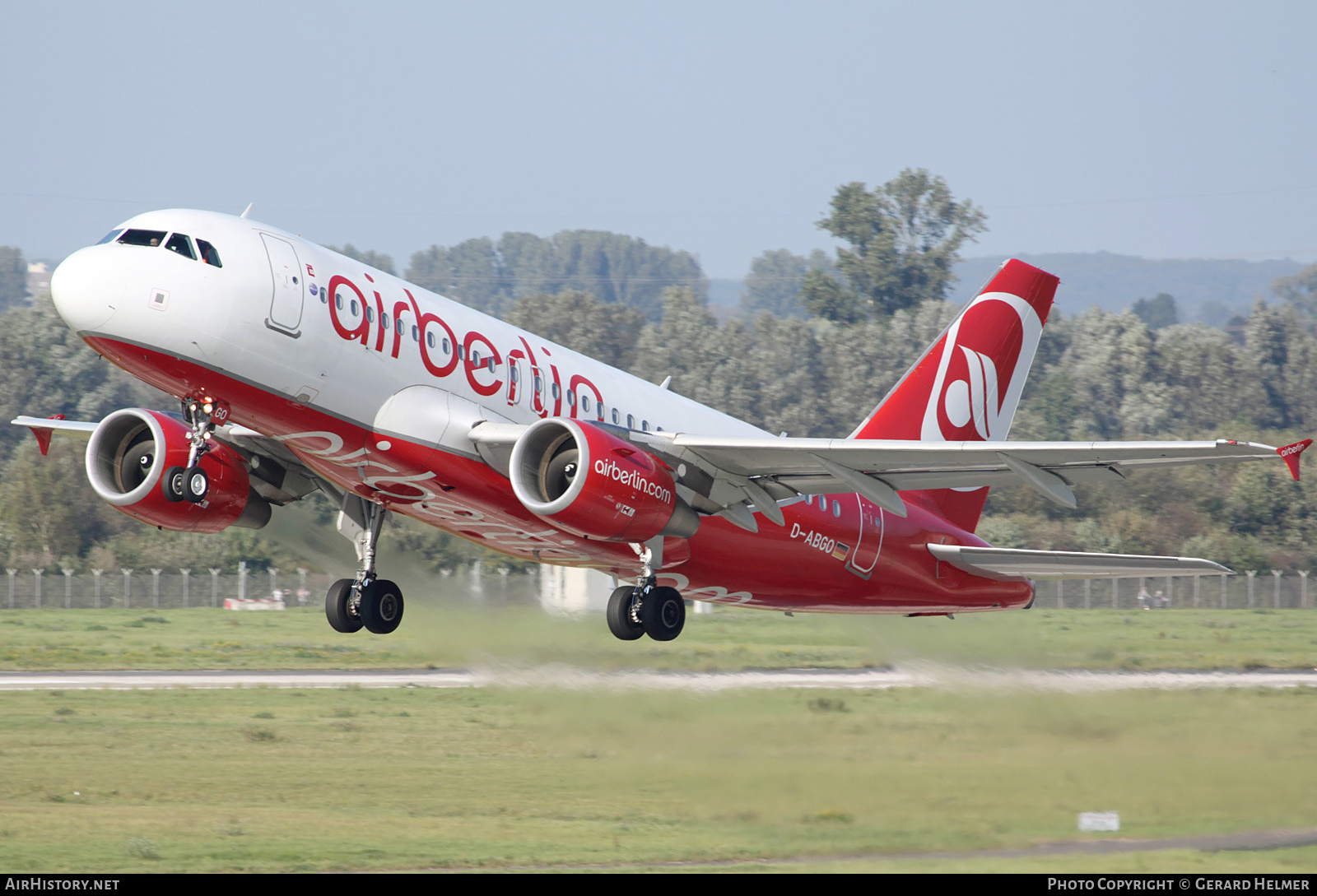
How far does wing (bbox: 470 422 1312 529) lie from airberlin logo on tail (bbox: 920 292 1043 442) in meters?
5.27

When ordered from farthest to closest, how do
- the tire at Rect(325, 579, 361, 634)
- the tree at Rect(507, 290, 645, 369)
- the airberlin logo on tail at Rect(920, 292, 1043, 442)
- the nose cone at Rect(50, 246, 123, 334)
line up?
1. the tree at Rect(507, 290, 645, 369)
2. the airberlin logo on tail at Rect(920, 292, 1043, 442)
3. the tire at Rect(325, 579, 361, 634)
4. the nose cone at Rect(50, 246, 123, 334)

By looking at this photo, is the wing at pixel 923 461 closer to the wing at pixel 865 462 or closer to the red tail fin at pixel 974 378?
the wing at pixel 865 462

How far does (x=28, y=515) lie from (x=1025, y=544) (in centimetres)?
4824

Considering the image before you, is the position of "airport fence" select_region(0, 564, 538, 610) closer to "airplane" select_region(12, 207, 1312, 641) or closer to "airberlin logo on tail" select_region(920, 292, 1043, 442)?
"airberlin logo on tail" select_region(920, 292, 1043, 442)

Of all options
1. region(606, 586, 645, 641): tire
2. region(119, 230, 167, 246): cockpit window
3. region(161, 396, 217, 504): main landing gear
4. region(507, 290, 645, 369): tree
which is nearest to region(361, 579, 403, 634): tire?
region(606, 586, 645, 641): tire

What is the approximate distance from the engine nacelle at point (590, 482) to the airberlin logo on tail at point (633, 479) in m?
0.01

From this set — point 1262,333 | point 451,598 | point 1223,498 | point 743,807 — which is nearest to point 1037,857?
point 743,807

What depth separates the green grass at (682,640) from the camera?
107 ft

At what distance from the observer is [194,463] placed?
76.1 ft

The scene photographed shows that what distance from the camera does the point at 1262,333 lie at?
123625 mm

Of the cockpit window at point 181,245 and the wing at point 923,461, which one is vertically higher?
the cockpit window at point 181,245

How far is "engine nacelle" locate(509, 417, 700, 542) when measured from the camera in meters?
23.5

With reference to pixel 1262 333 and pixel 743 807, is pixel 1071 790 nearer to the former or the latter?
pixel 743 807

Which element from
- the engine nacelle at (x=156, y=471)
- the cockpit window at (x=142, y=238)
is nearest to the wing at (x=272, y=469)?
the engine nacelle at (x=156, y=471)
